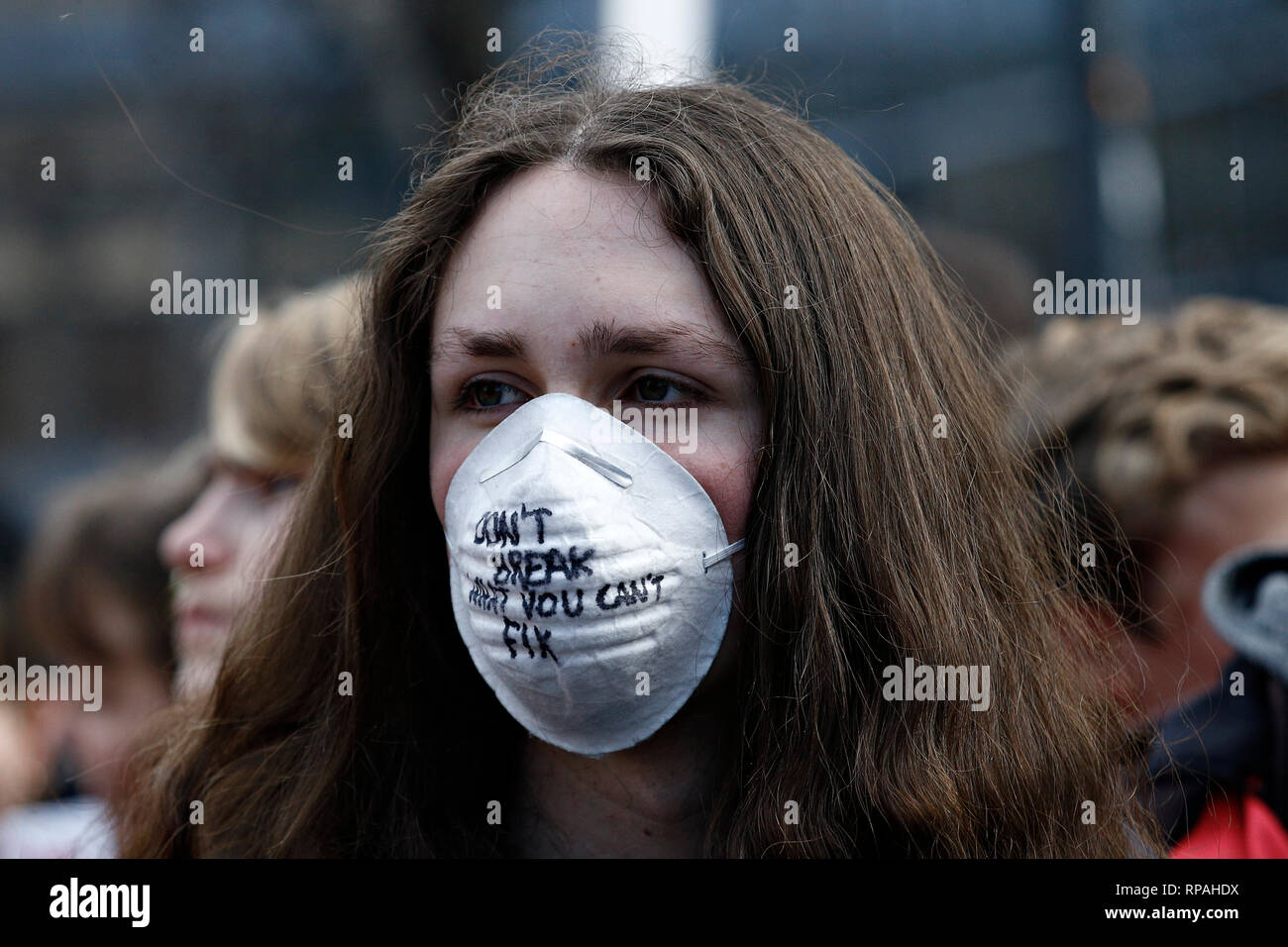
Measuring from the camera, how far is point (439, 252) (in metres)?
2.21

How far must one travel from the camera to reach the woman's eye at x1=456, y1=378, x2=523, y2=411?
2.07 meters

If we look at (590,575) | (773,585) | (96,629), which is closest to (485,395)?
(590,575)

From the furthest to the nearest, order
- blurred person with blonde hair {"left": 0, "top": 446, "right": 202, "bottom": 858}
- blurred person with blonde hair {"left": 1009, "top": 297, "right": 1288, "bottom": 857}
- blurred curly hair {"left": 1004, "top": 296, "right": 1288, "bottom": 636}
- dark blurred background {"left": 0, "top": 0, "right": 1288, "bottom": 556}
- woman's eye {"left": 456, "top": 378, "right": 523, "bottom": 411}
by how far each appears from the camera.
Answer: dark blurred background {"left": 0, "top": 0, "right": 1288, "bottom": 556}
blurred person with blonde hair {"left": 0, "top": 446, "right": 202, "bottom": 858}
blurred curly hair {"left": 1004, "top": 296, "right": 1288, "bottom": 636}
blurred person with blonde hair {"left": 1009, "top": 297, "right": 1288, "bottom": 857}
woman's eye {"left": 456, "top": 378, "right": 523, "bottom": 411}

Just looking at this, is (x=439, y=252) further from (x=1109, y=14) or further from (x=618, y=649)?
(x=1109, y=14)

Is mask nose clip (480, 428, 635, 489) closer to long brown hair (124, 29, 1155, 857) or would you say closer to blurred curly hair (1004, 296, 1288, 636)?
long brown hair (124, 29, 1155, 857)

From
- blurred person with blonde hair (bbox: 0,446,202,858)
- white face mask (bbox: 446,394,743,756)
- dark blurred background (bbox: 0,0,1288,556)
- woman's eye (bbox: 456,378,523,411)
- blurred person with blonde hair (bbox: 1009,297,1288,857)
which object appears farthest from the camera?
dark blurred background (bbox: 0,0,1288,556)

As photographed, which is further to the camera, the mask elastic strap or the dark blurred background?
the dark blurred background

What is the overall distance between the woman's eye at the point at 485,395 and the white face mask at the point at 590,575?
0.08m

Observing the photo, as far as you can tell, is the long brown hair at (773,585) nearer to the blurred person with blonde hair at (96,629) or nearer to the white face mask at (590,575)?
the white face mask at (590,575)

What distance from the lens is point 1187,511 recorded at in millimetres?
3168

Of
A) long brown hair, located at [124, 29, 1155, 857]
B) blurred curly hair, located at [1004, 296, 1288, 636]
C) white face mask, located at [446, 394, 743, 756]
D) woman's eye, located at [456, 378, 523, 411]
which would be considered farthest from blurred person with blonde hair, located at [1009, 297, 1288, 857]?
woman's eye, located at [456, 378, 523, 411]

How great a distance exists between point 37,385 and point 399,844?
44.6ft

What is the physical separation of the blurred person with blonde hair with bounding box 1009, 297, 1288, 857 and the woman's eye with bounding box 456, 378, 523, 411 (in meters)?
1.19

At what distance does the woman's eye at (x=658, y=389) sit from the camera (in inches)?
77.1
